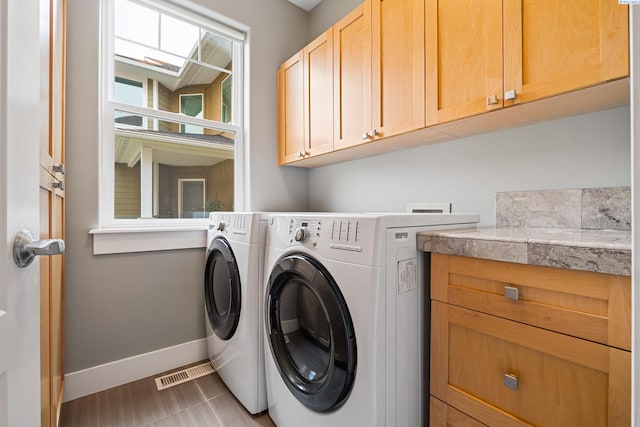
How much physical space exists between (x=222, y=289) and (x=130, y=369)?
2.47ft

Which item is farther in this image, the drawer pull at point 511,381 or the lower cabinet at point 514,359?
the drawer pull at point 511,381

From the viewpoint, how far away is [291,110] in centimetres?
227

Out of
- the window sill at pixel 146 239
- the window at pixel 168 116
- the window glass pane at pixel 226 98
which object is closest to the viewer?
the window sill at pixel 146 239

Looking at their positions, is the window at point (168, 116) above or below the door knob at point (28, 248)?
above

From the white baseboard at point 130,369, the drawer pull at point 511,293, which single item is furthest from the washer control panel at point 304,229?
the white baseboard at point 130,369

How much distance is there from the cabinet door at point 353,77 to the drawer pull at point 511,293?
1.04 meters

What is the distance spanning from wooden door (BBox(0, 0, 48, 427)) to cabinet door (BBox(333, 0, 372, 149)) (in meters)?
1.35

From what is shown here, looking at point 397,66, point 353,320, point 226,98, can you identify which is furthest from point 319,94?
point 353,320

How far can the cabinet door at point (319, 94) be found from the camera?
1.90 metres

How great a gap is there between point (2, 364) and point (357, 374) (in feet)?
2.85

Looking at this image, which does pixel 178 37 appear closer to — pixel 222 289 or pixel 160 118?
pixel 160 118

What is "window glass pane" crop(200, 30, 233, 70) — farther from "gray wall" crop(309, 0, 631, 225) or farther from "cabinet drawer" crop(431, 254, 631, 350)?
"cabinet drawer" crop(431, 254, 631, 350)

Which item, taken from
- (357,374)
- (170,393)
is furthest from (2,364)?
(170,393)

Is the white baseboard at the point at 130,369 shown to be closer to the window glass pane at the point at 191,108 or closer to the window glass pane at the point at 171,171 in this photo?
the window glass pane at the point at 171,171
